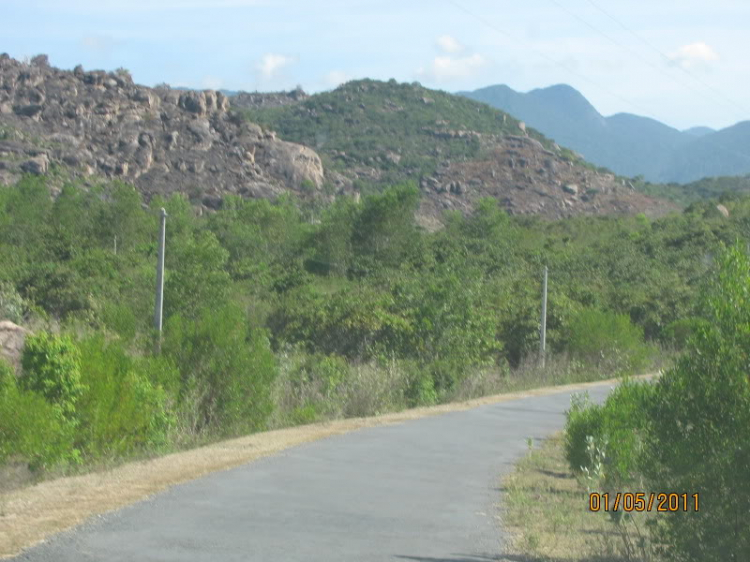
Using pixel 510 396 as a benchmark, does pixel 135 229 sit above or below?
above

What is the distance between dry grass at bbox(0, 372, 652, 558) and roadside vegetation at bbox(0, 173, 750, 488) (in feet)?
3.02

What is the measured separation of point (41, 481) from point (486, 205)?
2853 inches

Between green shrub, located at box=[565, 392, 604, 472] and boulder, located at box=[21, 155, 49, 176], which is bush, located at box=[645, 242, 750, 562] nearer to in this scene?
green shrub, located at box=[565, 392, 604, 472]

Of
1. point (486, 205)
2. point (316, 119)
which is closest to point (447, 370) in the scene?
point (486, 205)

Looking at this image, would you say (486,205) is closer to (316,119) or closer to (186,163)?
(186,163)

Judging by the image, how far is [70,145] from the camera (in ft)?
318

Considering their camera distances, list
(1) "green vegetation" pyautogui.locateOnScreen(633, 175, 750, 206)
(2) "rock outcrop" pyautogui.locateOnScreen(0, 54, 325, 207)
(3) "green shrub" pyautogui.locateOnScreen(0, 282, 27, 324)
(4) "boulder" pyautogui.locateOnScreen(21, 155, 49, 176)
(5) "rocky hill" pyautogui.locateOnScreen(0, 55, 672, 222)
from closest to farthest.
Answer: (3) "green shrub" pyautogui.locateOnScreen(0, 282, 27, 324) → (4) "boulder" pyautogui.locateOnScreen(21, 155, 49, 176) → (2) "rock outcrop" pyautogui.locateOnScreen(0, 54, 325, 207) → (5) "rocky hill" pyautogui.locateOnScreen(0, 55, 672, 222) → (1) "green vegetation" pyautogui.locateOnScreen(633, 175, 750, 206)

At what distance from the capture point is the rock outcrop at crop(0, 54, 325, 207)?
96.3 meters

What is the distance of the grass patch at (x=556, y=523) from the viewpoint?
350 inches

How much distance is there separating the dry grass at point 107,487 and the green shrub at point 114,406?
85 cm

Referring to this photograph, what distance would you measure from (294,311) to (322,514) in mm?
31984

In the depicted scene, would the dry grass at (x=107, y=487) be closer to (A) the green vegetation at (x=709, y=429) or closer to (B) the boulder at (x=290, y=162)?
(A) the green vegetation at (x=709, y=429)

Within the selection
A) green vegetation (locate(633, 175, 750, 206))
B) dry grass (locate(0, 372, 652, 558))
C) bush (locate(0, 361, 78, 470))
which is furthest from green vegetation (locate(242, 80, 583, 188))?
bush (locate(0, 361, 78, 470))
